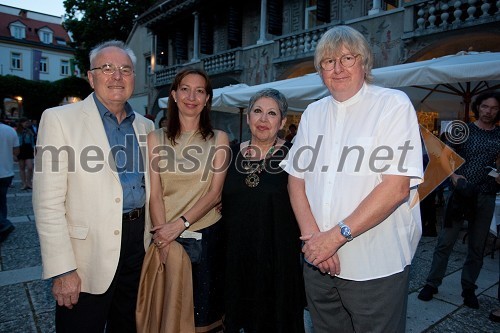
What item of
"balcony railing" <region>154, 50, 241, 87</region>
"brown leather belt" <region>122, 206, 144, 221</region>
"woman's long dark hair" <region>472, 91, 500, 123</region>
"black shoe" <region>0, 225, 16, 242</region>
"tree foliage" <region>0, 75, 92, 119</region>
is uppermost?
"tree foliage" <region>0, 75, 92, 119</region>

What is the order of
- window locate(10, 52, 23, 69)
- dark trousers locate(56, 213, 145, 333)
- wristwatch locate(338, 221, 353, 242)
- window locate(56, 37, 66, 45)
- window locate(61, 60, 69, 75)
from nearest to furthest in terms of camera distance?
1. wristwatch locate(338, 221, 353, 242)
2. dark trousers locate(56, 213, 145, 333)
3. window locate(10, 52, 23, 69)
4. window locate(61, 60, 69, 75)
5. window locate(56, 37, 66, 45)

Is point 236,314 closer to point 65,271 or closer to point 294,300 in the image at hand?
point 294,300

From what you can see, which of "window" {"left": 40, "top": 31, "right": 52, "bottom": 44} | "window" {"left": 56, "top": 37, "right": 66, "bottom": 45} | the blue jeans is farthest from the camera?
"window" {"left": 56, "top": 37, "right": 66, "bottom": 45}

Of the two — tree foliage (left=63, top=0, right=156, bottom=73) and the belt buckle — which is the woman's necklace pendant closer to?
the belt buckle

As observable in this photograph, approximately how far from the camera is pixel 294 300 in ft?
7.21

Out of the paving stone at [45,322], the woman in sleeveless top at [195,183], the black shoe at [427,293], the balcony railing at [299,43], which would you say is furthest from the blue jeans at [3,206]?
the balcony railing at [299,43]

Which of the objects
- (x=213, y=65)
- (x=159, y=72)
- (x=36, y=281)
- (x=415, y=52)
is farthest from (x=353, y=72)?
(x=159, y=72)

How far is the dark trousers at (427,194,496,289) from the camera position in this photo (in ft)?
11.4

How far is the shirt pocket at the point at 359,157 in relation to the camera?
5.41ft

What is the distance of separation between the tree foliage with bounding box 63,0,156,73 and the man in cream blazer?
28.0m

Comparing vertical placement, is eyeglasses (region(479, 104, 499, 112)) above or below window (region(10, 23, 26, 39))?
below

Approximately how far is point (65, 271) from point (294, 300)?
134 cm

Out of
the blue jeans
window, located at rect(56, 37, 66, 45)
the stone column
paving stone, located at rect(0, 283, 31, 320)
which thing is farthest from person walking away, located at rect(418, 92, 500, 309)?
window, located at rect(56, 37, 66, 45)

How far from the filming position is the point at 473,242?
3514 mm
